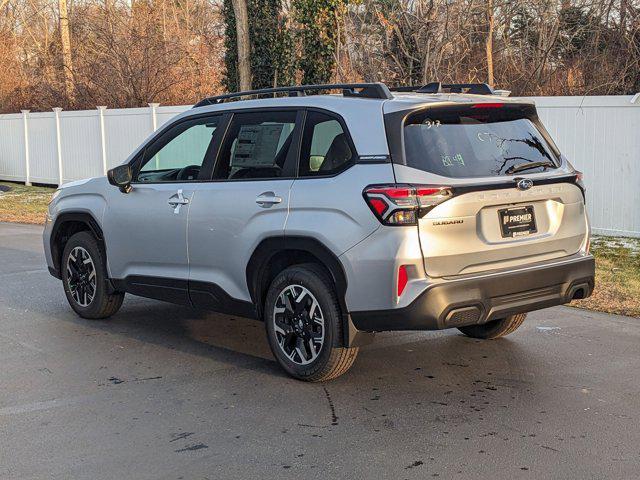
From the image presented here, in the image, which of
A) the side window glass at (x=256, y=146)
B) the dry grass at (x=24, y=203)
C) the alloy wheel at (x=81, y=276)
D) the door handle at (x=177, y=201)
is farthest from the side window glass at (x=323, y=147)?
the dry grass at (x=24, y=203)

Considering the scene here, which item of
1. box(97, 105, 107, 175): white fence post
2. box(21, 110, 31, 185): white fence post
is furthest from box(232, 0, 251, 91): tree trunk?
box(21, 110, 31, 185): white fence post

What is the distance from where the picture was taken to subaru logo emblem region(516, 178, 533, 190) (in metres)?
5.57

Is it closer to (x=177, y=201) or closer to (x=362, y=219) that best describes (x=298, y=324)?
(x=362, y=219)

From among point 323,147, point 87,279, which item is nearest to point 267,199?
point 323,147

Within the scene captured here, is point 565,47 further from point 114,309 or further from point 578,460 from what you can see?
point 578,460

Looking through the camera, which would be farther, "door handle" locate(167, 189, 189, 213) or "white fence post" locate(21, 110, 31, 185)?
"white fence post" locate(21, 110, 31, 185)

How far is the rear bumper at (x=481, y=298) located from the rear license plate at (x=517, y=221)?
0.24 m

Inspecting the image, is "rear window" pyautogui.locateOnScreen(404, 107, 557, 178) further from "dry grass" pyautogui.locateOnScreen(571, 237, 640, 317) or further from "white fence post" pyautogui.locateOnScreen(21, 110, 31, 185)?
"white fence post" pyautogui.locateOnScreen(21, 110, 31, 185)

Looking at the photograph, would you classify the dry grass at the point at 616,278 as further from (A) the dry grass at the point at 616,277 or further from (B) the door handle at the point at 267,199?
(B) the door handle at the point at 267,199

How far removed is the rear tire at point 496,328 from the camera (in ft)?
22.2

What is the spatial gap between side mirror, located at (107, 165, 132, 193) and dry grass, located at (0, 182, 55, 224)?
Result: 9.95 metres

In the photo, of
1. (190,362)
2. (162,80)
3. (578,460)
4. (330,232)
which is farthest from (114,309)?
(162,80)

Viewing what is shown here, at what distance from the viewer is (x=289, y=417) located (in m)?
5.12

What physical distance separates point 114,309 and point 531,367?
3.70 m
